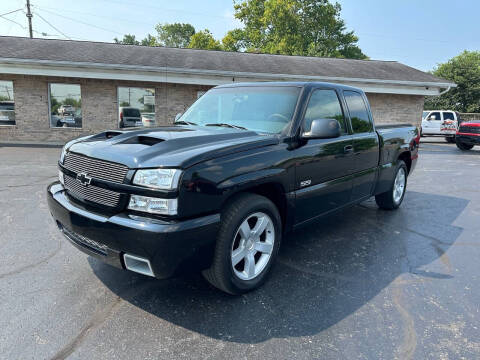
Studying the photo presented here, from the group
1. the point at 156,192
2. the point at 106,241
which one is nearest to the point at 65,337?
the point at 106,241

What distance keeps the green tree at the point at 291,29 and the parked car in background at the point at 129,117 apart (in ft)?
105

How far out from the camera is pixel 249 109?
12.3 feet

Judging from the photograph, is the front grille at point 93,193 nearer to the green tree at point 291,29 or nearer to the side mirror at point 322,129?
the side mirror at point 322,129

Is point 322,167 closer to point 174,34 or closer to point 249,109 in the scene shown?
point 249,109

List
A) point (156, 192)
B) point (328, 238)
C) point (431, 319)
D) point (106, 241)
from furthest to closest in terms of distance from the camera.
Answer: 1. point (328, 238)
2. point (431, 319)
3. point (106, 241)
4. point (156, 192)

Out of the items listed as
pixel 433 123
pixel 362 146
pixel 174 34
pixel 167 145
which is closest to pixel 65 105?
pixel 362 146

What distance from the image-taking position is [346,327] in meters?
2.60

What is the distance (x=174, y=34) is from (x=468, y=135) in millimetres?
75474

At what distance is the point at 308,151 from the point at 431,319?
177 cm

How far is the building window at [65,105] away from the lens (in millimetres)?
15113

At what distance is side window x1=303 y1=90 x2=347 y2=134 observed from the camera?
3.58 m

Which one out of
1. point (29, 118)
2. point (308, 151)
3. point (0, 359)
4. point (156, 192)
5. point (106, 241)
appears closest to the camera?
point (0, 359)

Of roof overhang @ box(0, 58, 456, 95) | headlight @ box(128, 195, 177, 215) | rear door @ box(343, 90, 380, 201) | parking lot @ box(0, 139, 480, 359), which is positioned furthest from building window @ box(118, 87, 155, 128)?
headlight @ box(128, 195, 177, 215)

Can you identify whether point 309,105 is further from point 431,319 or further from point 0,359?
point 0,359
